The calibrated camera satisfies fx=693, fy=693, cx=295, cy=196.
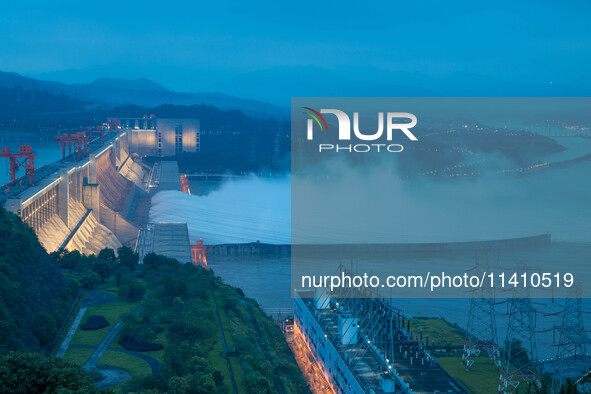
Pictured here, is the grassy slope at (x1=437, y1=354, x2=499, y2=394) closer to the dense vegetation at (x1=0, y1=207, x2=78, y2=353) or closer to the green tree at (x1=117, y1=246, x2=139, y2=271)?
the dense vegetation at (x1=0, y1=207, x2=78, y2=353)

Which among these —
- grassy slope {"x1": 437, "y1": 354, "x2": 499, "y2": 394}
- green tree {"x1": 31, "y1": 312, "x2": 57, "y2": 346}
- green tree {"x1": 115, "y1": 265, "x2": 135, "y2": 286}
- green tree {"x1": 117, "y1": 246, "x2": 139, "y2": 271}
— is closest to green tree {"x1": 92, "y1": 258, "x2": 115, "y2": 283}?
green tree {"x1": 115, "y1": 265, "x2": 135, "y2": 286}

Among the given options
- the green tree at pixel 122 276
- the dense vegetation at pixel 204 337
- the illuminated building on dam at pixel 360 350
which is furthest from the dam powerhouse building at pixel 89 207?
the illuminated building on dam at pixel 360 350

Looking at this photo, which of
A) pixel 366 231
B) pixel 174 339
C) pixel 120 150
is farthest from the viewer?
pixel 120 150

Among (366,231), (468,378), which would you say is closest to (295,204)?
(366,231)

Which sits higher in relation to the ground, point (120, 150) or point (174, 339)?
point (120, 150)

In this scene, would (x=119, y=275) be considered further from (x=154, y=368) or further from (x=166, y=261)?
(x=154, y=368)

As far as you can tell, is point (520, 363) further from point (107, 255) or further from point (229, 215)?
point (229, 215)
